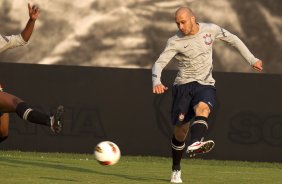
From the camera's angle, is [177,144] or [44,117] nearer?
[44,117]

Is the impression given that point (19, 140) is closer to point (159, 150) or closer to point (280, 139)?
point (159, 150)

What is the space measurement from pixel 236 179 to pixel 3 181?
341 centimetres

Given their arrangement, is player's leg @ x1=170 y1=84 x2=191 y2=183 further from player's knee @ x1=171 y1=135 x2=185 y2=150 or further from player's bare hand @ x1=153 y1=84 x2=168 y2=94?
player's bare hand @ x1=153 y1=84 x2=168 y2=94

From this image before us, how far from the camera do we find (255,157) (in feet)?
63.6

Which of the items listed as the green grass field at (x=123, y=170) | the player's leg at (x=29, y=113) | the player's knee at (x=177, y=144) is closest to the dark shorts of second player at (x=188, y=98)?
the player's knee at (x=177, y=144)

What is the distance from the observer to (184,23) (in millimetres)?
13031

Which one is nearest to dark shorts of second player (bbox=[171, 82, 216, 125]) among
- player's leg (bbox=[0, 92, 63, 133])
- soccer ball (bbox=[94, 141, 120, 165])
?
soccer ball (bbox=[94, 141, 120, 165])

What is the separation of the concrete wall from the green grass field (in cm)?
31

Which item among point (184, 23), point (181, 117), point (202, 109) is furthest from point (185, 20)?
point (181, 117)

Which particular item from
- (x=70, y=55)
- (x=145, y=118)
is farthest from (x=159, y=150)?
(x=70, y=55)

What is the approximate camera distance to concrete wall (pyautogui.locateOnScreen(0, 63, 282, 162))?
1945 cm

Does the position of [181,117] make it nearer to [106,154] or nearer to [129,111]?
[106,154]

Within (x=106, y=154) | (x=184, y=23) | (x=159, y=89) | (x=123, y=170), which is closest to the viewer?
(x=106, y=154)

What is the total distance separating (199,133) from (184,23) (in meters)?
1.44
